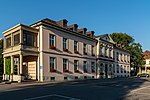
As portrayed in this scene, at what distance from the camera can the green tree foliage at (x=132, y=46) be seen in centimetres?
6276

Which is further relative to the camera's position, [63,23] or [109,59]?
[109,59]

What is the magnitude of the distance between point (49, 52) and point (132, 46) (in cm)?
4362

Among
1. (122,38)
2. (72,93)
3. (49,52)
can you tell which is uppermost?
(122,38)

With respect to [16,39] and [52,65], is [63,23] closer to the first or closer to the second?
[52,65]

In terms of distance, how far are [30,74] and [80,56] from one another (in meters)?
10.2

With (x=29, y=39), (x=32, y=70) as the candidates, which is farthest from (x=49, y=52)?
(x=32, y=70)

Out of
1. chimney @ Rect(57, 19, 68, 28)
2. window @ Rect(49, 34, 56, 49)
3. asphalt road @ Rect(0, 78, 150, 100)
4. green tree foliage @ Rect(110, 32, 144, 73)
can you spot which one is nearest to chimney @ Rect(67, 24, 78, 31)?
chimney @ Rect(57, 19, 68, 28)

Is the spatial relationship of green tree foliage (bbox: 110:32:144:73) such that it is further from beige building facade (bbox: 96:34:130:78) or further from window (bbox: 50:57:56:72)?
window (bbox: 50:57:56:72)

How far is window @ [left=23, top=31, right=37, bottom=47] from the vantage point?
86.1 ft

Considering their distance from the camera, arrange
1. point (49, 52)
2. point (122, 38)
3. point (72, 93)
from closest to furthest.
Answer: point (72, 93) → point (49, 52) → point (122, 38)

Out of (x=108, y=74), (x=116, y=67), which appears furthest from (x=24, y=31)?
(x=116, y=67)

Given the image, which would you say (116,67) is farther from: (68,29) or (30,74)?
(30,74)

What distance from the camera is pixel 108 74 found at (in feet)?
147

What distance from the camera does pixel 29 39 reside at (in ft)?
88.5
